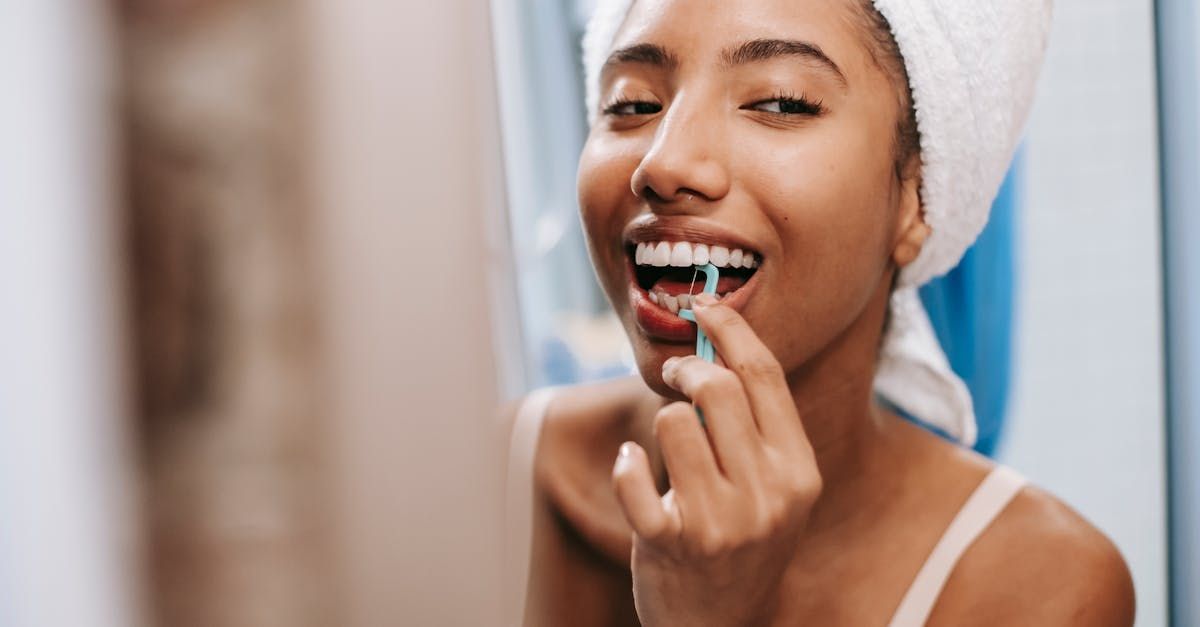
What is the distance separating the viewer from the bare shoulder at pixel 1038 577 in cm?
95

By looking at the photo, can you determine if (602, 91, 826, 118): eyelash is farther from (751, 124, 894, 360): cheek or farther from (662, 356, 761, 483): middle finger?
(662, 356, 761, 483): middle finger

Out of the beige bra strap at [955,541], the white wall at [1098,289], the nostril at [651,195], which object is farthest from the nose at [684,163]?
the white wall at [1098,289]

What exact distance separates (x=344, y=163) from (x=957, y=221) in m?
0.89

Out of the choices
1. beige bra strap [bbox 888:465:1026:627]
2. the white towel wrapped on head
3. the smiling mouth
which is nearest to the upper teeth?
the smiling mouth

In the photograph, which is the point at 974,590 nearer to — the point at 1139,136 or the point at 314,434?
the point at 1139,136

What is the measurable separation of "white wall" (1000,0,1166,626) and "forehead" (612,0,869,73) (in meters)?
0.55

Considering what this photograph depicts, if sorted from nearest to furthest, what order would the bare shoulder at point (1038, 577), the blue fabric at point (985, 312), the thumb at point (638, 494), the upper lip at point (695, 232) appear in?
the thumb at point (638, 494), the upper lip at point (695, 232), the bare shoulder at point (1038, 577), the blue fabric at point (985, 312)

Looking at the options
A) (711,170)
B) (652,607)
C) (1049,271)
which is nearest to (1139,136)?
(1049,271)

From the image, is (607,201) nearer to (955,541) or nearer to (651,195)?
(651,195)

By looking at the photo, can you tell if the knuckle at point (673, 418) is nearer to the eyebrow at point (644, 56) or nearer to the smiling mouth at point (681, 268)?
the smiling mouth at point (681, 268)

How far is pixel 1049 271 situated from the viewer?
1284 millimetres

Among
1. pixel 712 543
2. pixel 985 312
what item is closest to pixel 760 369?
pixel 712 543

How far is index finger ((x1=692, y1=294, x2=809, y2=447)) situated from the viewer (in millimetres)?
660

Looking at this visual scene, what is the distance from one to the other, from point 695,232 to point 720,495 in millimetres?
245
